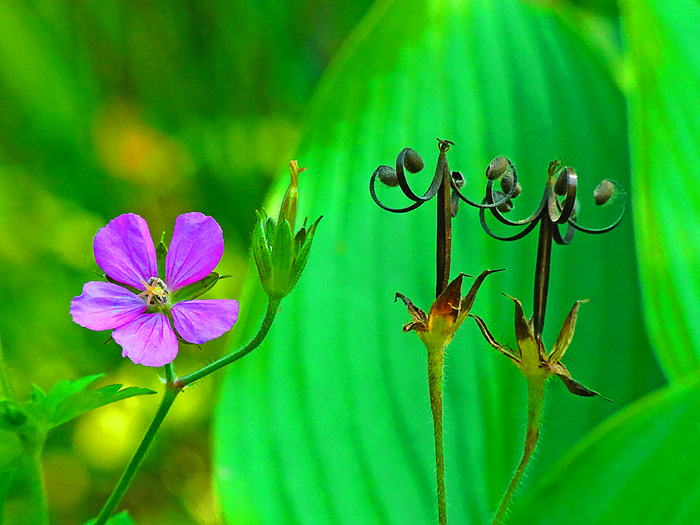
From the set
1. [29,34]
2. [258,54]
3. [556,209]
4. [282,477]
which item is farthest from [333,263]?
[29,34]

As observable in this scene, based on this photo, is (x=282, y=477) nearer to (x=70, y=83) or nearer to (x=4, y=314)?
(x=4, y=314)

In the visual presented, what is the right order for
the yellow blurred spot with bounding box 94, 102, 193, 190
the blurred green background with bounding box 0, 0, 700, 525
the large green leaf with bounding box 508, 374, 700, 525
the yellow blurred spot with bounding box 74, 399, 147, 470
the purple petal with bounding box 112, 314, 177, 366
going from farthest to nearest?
the yellow blurred spot with bounding box 94, 102, 193, 190 < the yellow blurred spot with bounding box 74, 399, 147, 470 < the blurred green background with bounding box 0, 0, 700, 525 < the large green leaf with bounding box 508, 374, 700, 525 < the purple petal with bounding box 112, 314, 177, 366

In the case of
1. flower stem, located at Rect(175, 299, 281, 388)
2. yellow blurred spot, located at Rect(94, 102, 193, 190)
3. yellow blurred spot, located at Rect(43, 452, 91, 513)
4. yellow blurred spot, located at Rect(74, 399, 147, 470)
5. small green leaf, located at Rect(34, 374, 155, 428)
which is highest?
yellow blurred spot, located at Rect(94, 102, 193, 190)

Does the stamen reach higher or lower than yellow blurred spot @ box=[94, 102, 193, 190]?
lower

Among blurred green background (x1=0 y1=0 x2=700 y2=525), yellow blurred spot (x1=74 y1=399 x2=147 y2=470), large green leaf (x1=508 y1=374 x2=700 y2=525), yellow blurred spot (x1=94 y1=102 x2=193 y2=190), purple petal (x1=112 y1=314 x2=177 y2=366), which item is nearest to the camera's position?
purple petal (x1=112 y1=314 x2=177 y2=366)

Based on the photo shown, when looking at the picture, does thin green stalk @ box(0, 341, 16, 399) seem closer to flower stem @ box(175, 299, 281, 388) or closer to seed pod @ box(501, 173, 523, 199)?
flower stem @ box(175, 299, 281, 388)

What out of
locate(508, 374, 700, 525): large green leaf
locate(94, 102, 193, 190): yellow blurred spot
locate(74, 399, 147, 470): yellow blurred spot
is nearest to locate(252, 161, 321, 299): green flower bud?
locate(508, 374, 700, 525): large green leaf

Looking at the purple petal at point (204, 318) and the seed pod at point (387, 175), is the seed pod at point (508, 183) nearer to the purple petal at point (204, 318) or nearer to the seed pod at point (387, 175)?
the seed pod at point (387, 175)
